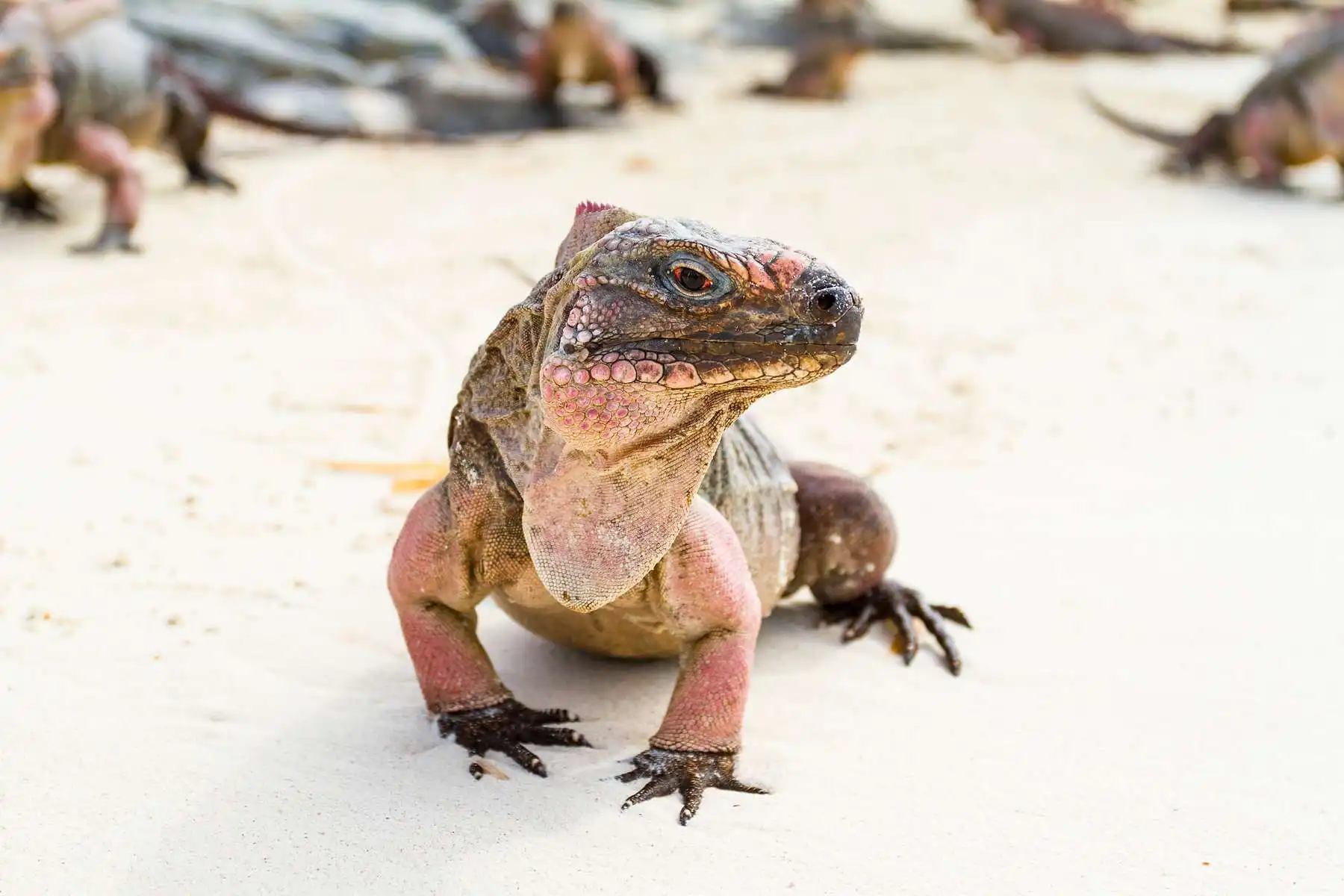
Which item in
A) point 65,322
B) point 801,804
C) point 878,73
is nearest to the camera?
point 801,804

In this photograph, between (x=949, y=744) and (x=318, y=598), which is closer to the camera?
(x=949, y=744)

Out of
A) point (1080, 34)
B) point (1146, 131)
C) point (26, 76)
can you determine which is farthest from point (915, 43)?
point (26, 76)

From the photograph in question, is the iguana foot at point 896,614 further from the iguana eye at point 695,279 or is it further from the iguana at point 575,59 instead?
the iguana at point 575,59

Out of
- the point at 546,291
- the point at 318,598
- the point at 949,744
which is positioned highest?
the point at 546,291

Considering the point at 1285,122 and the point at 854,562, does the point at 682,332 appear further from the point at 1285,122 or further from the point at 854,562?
the point at 1285,122

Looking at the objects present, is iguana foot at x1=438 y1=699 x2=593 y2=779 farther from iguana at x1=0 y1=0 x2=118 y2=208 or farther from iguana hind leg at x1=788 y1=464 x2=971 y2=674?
iguana at x1=0 y1=0 x2=118 y2=208

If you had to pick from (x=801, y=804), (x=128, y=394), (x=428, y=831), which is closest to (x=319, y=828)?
(x=428, y=831)

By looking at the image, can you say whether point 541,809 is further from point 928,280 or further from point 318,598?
point 928,280

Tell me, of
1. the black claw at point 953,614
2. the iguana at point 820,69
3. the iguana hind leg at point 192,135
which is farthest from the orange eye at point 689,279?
the iguana at point 820,69
